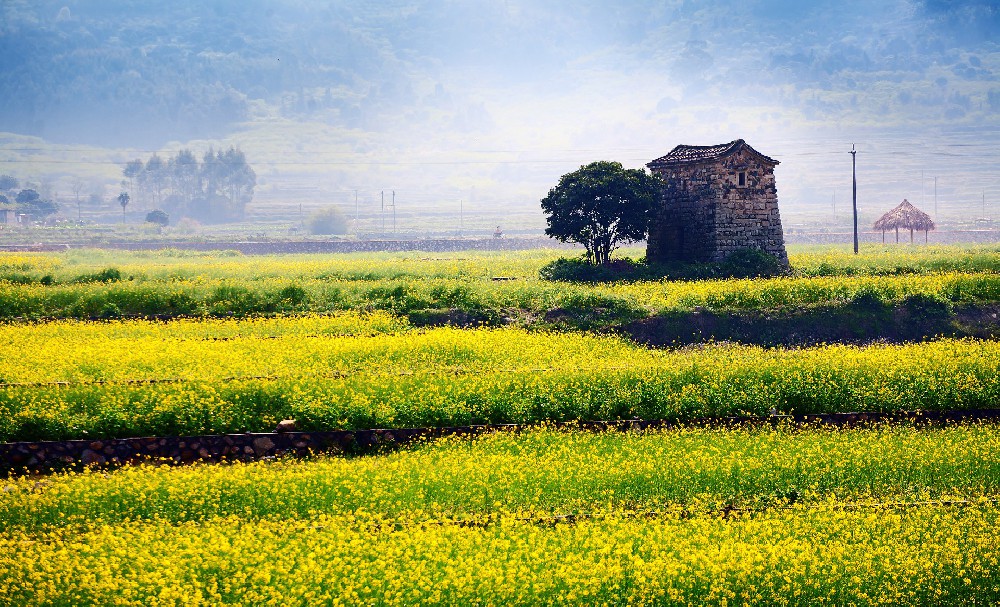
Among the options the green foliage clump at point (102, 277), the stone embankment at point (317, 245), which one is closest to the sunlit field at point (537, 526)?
the green foliage clump at point (102, 277)

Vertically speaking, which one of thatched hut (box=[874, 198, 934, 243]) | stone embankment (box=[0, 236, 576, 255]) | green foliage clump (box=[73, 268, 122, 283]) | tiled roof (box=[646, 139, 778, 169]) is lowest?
green foliage clump (box=[73, 268, 122, 283])

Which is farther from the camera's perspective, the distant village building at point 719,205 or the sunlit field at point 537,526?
the distant village building at point 719,205

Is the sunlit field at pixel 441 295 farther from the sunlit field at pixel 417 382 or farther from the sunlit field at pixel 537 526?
the sunlit field at pixel 537 526

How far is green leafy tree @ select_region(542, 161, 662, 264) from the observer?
4978cm

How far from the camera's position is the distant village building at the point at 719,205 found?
49312mm

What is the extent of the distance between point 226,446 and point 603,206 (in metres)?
32.7

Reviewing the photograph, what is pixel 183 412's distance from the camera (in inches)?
818

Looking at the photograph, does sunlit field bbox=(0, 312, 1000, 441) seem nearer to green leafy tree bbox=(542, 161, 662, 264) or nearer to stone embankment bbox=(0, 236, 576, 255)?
green leafy tree bbox=(542, 161, 662, 264)

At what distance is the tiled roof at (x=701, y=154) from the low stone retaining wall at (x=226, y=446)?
29669 millimetres

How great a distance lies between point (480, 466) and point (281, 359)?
34.6ft

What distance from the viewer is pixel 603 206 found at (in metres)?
49.8

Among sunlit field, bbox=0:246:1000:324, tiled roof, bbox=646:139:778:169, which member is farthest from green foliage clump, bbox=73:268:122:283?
tiled roof, bbox=646:139:778:169

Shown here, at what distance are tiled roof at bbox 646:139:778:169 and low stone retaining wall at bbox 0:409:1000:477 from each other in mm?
29669

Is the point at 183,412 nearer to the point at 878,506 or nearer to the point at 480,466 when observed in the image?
the point at 480,466
